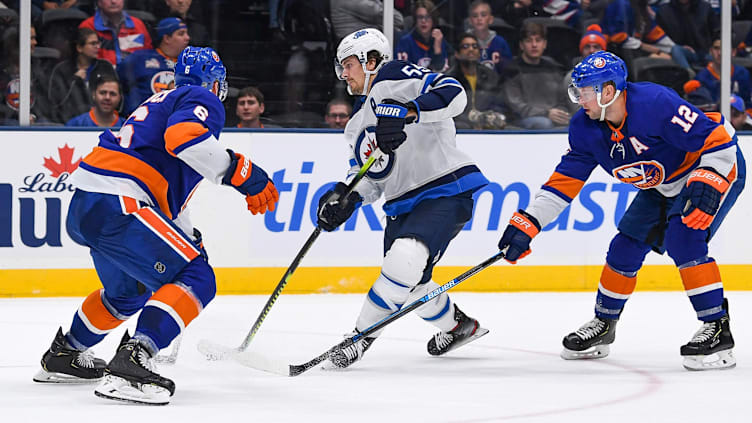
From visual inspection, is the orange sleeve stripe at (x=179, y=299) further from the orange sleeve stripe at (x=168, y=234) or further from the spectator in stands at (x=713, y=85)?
the spectator in stands at (x=713, y=85)

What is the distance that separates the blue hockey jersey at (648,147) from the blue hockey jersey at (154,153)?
123cm

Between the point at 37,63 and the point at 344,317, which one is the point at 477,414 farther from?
the point at 37,63

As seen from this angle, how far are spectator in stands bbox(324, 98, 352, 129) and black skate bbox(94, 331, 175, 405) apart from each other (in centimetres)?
333

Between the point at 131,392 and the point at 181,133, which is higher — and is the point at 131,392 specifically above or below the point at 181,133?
below

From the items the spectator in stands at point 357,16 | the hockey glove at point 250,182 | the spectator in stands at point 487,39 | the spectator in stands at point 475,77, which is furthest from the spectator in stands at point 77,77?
the hockey glove at point 250,182

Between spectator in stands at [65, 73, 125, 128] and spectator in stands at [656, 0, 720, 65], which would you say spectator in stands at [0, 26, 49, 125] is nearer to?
spectator in stands at [65, 73, 125, 128]

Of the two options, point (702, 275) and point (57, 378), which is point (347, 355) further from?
point (702, 275)

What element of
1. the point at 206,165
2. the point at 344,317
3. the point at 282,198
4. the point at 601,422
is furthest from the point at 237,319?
the point at 601,422

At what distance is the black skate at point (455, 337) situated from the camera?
12.7 feet

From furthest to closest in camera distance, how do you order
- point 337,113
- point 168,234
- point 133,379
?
point 337,113 → point 168,234 → point 133,379

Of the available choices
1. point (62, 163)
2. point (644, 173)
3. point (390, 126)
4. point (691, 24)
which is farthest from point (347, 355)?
point (691, 24)

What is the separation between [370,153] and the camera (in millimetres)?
Result: 3693

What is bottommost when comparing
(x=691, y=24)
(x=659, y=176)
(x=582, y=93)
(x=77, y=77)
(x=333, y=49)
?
(x=77, y=77)

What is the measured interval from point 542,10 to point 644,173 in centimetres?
299
